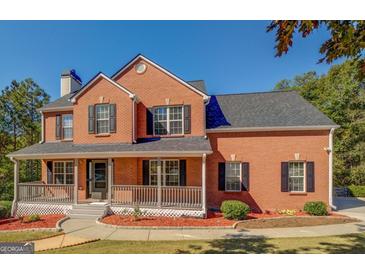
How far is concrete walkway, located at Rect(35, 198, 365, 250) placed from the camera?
297 inches

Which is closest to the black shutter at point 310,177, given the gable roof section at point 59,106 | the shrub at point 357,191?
the shrub at point 357,191

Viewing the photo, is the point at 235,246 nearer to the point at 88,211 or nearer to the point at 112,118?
the point at 88,211

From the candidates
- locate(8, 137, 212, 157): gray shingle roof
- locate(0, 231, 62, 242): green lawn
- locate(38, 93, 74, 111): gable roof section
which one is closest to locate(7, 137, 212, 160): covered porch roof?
locate(8, 137, 212, 157): gray shingle roof

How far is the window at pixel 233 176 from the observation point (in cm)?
1219

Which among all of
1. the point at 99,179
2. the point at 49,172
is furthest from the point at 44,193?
the point at 99,179

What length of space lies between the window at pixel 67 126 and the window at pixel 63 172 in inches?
72.1

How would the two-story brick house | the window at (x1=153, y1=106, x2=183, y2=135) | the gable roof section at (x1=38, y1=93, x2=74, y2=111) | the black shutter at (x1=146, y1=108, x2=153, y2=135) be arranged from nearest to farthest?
the two-story brick house, the window at (x1=153, y1=106, x2=183, y2=135), the black shutter at (x1=146, y1=108, x2=153, y2=135), the gable roof section at (x1=38, y1=93, x2=74, y2=111)

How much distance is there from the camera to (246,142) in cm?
1223

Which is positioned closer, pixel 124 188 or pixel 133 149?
pixel 133 149

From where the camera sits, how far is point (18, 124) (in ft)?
70.6

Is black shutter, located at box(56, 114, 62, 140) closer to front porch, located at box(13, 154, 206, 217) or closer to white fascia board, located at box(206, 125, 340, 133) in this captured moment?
front porch, located at box(13, 154, 206, 217)

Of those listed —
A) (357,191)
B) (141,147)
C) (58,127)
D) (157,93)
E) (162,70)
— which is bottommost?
(357,191)

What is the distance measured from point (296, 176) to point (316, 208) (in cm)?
190
